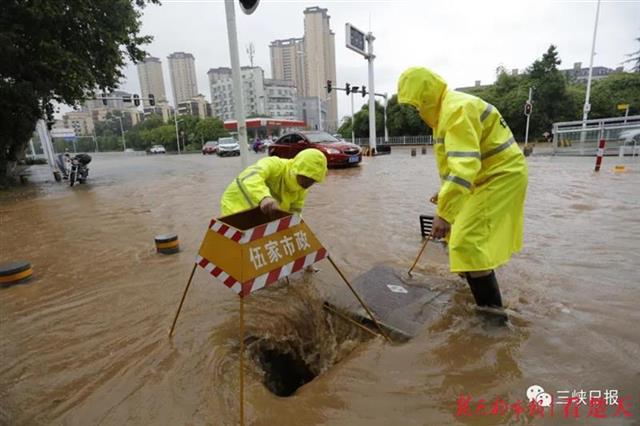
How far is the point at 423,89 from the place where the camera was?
7.63ft

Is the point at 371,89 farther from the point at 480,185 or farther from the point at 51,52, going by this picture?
the point at 480,185

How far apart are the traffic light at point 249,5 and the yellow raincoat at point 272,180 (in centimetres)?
326

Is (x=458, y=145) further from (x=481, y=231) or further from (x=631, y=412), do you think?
(x=631, y=412)

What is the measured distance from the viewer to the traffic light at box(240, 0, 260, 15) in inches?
206

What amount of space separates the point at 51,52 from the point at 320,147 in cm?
842

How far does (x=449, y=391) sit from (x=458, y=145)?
139cm

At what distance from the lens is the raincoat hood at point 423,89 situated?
7.61 ft

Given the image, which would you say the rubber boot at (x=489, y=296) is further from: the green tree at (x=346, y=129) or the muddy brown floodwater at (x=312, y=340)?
the green tree at (x=346, y=129)

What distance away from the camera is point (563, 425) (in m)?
1.74

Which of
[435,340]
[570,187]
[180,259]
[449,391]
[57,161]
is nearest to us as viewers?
[449,391]

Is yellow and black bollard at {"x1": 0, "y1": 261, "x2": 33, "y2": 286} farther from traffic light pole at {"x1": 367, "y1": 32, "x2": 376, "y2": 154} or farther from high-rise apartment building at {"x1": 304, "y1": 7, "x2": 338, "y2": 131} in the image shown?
high-rise apartment building at {"x1": 304, "y1": 7, "x2": 338, "y2": 131}

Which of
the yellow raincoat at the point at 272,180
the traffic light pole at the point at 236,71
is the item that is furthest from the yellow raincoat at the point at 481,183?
the traffic light pole at the point at 236,71

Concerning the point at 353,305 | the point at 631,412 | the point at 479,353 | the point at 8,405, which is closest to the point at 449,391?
the point at 479,353
